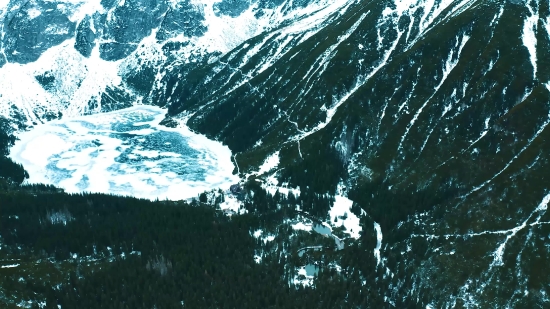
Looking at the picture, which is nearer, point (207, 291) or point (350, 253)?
point (207, 291)

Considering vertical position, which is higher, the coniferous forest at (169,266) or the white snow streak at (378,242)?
the white snow streak at (378,242)

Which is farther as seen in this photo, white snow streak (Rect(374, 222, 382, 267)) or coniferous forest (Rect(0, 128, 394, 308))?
white snow streak (Rect(374, 222, 382, 267))

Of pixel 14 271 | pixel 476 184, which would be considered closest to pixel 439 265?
pixel 476 184

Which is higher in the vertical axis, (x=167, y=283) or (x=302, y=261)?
(x=302, y=261)

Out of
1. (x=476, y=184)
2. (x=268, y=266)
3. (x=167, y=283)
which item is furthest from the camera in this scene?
(x=476, y=184)

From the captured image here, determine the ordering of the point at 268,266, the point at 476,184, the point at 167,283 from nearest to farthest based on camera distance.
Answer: the point at 167,283 → the point at 268,266 → the point at 476,184

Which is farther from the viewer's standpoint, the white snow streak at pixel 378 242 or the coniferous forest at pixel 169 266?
the white snow streak at pixel 378 242

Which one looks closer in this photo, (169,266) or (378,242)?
(169,266)

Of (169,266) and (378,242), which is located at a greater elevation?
(378,242)

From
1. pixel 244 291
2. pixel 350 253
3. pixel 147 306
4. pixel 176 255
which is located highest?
pixel 350 253

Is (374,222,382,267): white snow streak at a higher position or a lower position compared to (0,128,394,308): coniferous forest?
higher

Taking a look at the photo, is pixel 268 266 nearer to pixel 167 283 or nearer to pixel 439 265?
pixel 167 283
